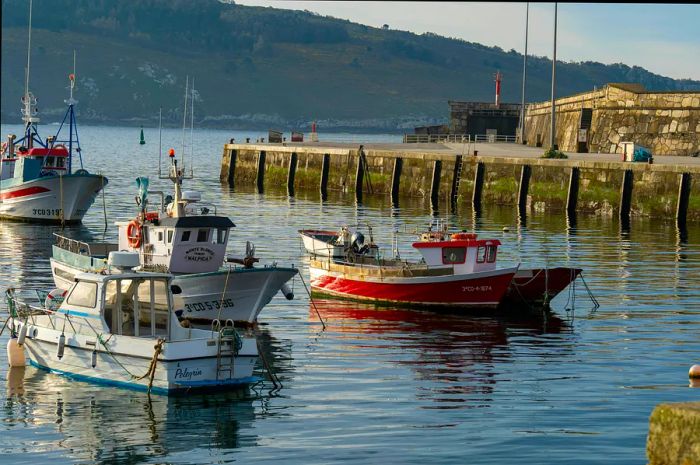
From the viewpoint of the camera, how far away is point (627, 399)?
24141 mm

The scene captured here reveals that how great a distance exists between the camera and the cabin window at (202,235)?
3256 centimetres

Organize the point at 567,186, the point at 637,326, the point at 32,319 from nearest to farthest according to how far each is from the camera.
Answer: the point at 32,319, the point at 637,326, the point at 567,186

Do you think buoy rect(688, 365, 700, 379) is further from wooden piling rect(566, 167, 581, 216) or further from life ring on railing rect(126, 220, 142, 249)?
wooden piling rect(566, 167, 581, 216)

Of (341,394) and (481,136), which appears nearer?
(341,394)

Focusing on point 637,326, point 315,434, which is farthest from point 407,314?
point 315,434

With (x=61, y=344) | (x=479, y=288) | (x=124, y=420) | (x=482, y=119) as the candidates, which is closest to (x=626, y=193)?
(x=479, y=288)

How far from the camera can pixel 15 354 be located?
27.2m

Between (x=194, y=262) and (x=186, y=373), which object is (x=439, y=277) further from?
(x=186, y=373)

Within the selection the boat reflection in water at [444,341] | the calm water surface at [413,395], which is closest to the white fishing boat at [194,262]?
the calm water surface at [413,395]

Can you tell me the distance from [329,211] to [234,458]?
47821 millimetres

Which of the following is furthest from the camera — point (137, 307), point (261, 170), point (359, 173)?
point (261, 170)

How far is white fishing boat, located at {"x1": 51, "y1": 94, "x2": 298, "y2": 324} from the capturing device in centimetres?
3084

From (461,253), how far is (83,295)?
12926 mm

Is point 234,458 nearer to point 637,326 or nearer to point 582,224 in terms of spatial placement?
point 637,326
